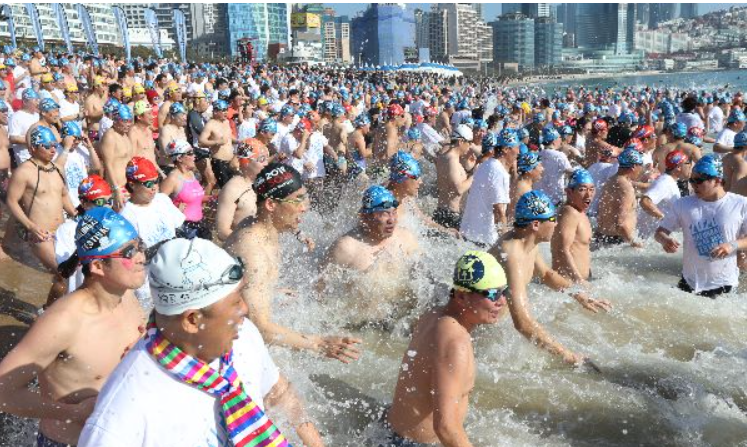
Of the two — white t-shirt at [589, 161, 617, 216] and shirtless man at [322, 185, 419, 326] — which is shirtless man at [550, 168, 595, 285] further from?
white t-shirt at [589, 161, 617, 216]

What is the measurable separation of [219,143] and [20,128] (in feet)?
9.06

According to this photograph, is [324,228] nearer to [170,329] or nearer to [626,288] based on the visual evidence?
[626,288]

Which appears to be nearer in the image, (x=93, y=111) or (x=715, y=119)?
(x=93, y=111)

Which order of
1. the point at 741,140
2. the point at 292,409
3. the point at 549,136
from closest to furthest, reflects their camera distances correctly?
1. the point at 292,409
2. the point at 741,140
3. the point at 549,136

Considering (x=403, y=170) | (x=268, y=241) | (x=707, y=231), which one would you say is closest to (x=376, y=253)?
(x=403, y=170)

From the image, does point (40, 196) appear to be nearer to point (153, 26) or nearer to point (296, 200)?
point (296, 200)

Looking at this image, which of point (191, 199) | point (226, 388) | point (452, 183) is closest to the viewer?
point (226, 388)

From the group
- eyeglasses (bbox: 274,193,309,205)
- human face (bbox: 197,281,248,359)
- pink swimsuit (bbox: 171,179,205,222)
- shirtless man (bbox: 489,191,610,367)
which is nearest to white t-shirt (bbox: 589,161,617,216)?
shirtless man (bbox: 489,191,610,367)

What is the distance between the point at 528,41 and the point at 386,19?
2973 inches

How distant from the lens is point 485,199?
21.4ft

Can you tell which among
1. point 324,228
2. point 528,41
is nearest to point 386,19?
point 528,41

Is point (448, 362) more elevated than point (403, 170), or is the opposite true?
point (403, 170)

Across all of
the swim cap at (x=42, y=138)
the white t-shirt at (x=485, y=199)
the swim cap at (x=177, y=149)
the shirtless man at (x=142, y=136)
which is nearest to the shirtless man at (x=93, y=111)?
the shirtless man at (x=142, y=136)

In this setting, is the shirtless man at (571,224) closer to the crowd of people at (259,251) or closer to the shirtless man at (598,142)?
the crowd of people at (259,251)
